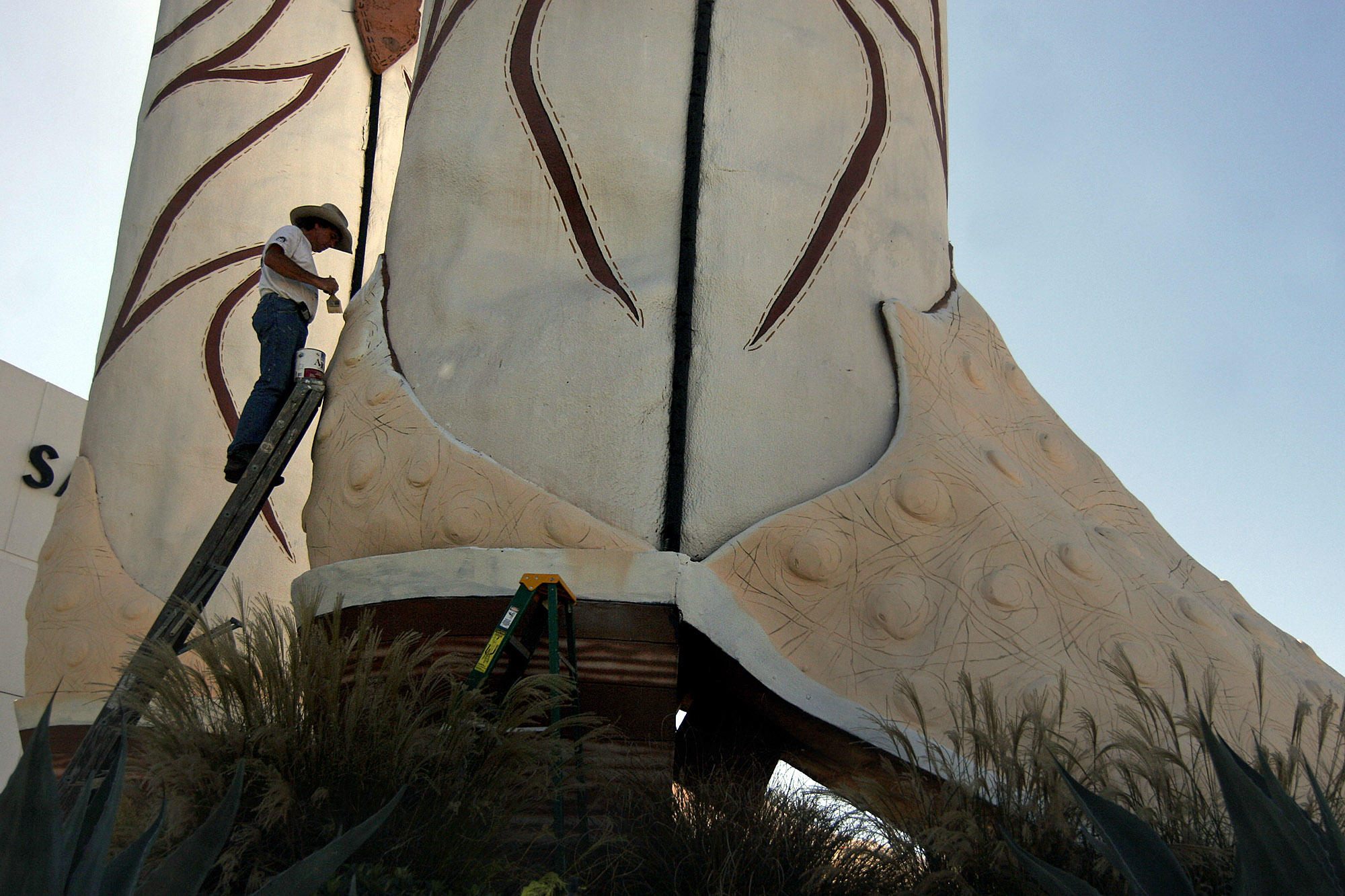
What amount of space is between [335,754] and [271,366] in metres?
1.83

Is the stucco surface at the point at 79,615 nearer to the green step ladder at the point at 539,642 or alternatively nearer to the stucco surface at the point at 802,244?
the green step ladder at the point at 539,642

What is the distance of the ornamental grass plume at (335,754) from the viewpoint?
260cm

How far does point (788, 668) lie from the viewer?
3396 mm

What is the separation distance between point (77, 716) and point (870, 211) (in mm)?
3993

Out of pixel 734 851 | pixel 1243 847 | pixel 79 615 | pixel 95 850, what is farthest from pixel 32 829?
pixel 79 615

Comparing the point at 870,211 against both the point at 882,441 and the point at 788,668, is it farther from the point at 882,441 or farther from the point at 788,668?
the point at 788,668

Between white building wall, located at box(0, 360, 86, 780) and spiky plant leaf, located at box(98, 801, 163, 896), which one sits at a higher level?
white building wall, located at box(0, 360, 86, 780)

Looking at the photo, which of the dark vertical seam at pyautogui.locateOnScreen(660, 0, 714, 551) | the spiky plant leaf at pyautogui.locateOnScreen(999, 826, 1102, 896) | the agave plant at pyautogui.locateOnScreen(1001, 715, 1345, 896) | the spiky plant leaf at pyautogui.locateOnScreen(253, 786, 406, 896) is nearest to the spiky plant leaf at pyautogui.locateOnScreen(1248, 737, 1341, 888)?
the agave plant at pyautogui.locateOnScreen(1001, 715, 1345, 896)

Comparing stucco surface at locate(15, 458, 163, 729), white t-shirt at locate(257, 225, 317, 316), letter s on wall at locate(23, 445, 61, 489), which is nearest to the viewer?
white t-shirt at locate(257, 225, 317, 316)

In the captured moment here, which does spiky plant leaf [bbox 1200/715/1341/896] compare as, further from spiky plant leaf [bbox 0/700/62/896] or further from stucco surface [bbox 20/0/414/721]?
stucco surface [bbox 20/0/414/721]

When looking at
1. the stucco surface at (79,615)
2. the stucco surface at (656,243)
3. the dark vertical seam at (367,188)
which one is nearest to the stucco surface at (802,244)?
the stucco surface at (656,243)

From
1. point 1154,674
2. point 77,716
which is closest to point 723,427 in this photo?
point 1154,674

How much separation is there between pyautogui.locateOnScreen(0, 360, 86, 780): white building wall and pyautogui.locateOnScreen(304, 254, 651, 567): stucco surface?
7499 mm

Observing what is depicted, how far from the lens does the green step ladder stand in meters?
2.96
